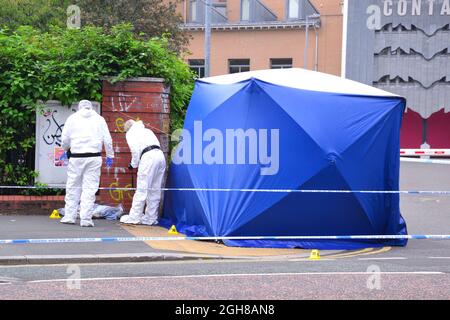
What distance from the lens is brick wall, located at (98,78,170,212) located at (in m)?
14.1

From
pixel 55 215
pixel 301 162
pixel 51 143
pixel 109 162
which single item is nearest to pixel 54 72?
pixel 51 143

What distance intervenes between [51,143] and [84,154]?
6.10ft

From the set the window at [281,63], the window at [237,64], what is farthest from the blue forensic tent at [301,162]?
the window at [237,64]

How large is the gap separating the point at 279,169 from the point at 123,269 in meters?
3.35

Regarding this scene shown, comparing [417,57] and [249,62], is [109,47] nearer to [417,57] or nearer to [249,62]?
[417,57]

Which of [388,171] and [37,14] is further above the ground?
[37,14]

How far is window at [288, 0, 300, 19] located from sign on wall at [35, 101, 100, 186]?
133ft

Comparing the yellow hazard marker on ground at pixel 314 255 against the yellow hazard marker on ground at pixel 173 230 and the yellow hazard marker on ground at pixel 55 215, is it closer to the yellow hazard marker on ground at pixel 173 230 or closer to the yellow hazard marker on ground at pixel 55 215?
the yellow hazard marker on ground at pixel 173 230

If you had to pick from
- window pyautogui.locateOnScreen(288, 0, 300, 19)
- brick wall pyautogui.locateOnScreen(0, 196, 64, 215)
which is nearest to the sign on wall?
brick wall pyautogui.locateOnScreen(0, 196, 64, 215)

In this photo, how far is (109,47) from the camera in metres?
14.3

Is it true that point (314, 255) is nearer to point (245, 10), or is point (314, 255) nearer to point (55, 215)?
point (55, 215)

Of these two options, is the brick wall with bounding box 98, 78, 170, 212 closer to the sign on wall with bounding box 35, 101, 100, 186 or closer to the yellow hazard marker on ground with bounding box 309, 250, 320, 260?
the sign on wall with bounding box 35, 101, 100, 186

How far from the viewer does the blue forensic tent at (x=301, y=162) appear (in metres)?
11.7
